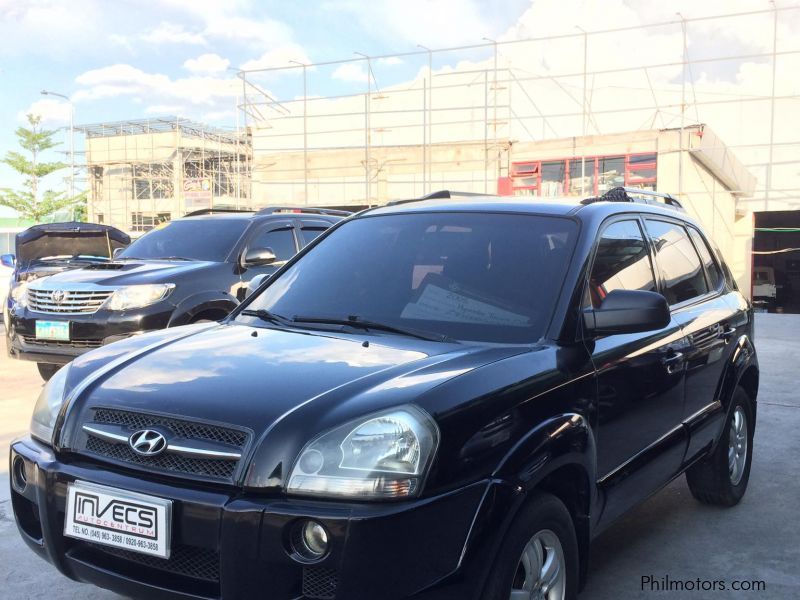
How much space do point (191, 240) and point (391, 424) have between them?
18.7ft

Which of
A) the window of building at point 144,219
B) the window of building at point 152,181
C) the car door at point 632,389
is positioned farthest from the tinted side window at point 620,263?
the window of building at point 144,219

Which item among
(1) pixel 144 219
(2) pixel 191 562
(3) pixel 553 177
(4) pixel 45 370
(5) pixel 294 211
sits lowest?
(4) pixel 45 370

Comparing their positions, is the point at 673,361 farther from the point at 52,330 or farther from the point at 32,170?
the point at 32,170

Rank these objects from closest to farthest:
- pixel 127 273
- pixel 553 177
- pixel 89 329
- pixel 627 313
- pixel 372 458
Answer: pixel 372 458
pixel 627 313
pixel 89 329
pixel 127 273
pixel 553 177

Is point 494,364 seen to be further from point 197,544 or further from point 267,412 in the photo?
point 197,544

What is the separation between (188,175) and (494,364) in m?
42.9

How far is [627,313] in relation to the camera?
2.84 m

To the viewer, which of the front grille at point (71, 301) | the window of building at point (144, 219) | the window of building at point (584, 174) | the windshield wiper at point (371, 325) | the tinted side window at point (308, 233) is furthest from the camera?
the window of building at point (144, 219)

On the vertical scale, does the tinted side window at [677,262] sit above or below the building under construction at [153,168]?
below

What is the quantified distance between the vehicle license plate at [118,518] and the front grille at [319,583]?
401 mm

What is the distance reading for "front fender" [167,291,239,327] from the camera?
6344 millimetres

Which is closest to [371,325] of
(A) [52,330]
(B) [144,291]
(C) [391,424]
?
(C) [391,424]

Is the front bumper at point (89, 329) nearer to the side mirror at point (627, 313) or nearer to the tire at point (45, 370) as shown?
the tire at point (45, 370)

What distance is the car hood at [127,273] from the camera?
634 centimetres
